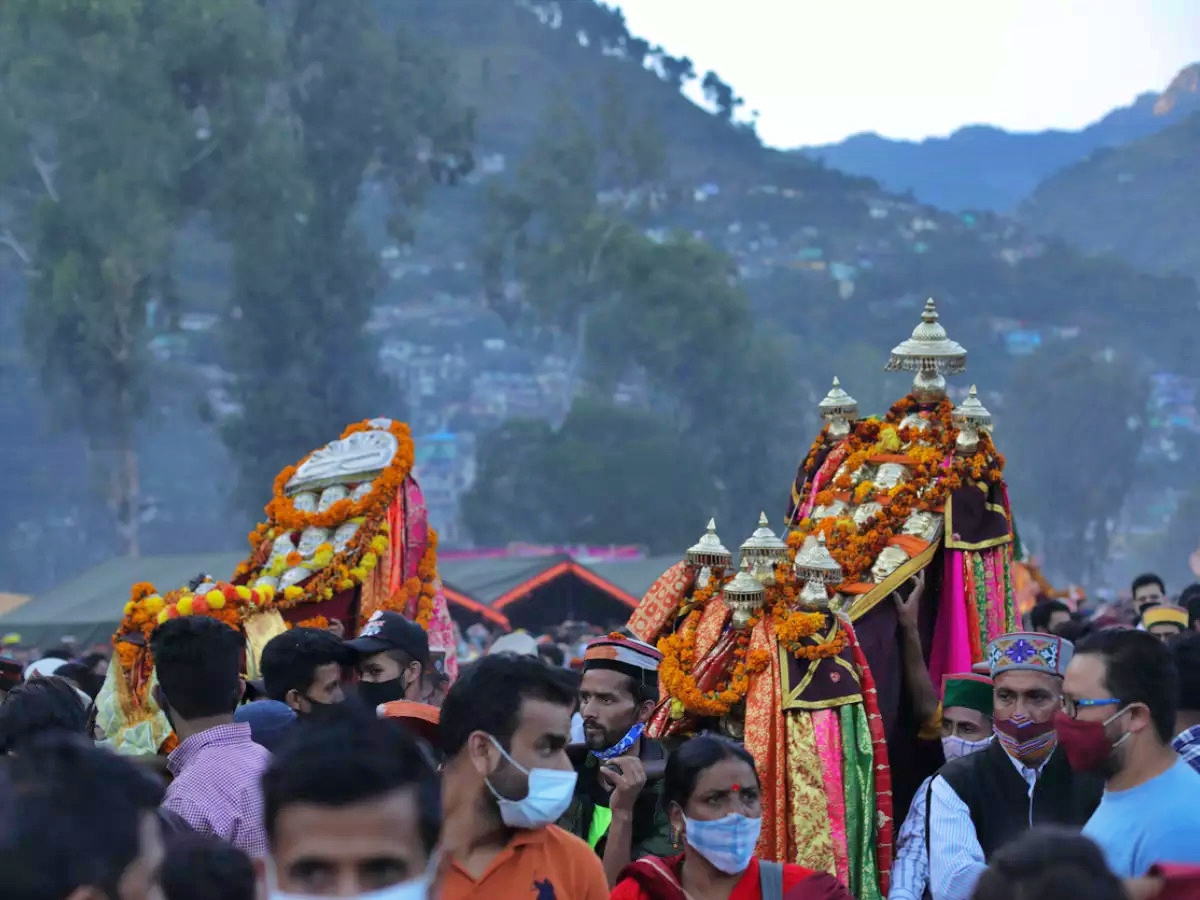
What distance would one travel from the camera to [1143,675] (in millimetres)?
4203

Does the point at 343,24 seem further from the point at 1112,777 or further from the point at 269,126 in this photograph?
the point at 1112,777

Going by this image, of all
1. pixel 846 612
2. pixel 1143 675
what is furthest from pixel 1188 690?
pixel 846 612

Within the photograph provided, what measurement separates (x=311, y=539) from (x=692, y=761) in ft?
17.9

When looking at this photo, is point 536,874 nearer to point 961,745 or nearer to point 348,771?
point 348,771

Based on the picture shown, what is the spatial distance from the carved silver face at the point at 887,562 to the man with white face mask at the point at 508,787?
378 cm

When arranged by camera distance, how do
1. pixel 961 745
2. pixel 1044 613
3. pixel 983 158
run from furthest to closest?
pixel 983 158 < pixel 1044 613 < pixel 961 745

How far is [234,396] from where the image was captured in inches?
1809

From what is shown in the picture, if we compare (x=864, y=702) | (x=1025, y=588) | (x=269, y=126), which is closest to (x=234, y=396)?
(x=269, y=126)

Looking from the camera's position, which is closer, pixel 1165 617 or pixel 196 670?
pixel 196 670

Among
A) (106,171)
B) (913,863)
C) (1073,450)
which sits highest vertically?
(106,171)

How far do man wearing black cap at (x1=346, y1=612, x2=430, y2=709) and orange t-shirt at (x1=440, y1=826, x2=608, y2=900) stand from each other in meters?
2.42

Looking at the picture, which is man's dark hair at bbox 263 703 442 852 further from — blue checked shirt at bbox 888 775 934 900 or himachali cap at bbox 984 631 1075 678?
himachali cap at bbox 984 631 1075 678

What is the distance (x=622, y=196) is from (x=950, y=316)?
1171 cm

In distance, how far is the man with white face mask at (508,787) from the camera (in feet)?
12.3
